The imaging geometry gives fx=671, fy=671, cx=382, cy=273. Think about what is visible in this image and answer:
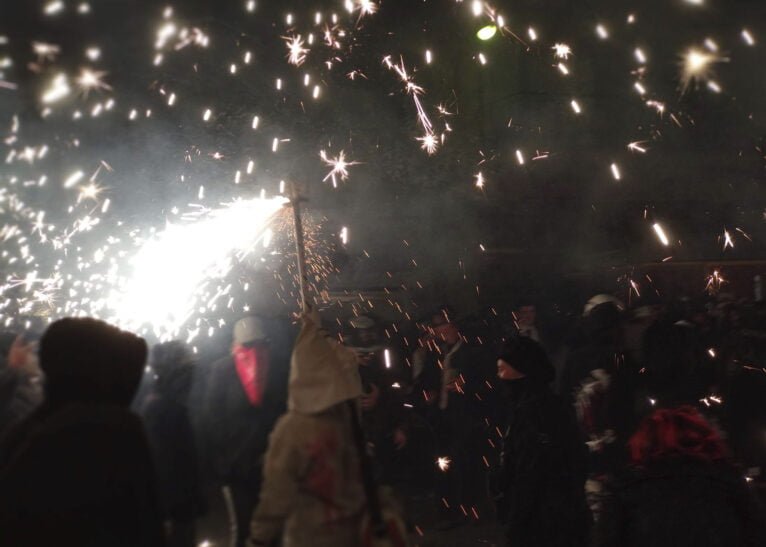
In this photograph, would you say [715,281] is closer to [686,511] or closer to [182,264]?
[182,264]

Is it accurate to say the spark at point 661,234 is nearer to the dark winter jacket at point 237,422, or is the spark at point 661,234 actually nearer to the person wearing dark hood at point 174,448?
the dark winter jacket at point 237,422

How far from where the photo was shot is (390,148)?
30.5 ft

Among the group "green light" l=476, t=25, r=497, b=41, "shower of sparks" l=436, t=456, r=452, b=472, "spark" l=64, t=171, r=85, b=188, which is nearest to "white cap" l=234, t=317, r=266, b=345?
"spark" l=64, t=171, r=85, b=188

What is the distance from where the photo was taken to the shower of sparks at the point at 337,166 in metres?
8.96

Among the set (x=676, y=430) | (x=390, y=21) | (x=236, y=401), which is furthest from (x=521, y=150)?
(x=676, y=430)

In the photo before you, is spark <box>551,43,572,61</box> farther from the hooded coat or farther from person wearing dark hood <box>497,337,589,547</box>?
the hooded coat

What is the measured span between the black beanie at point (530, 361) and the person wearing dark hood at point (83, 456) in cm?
241

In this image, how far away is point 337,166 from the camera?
9406 millimetres

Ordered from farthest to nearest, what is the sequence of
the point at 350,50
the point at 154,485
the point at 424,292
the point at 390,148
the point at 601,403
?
the point at 424,292
the point at 390,148
the point at 350,50
the point at 601,403
the point at 154,485

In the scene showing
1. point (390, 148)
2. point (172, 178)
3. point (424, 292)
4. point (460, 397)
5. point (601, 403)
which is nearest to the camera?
point (601, 403)

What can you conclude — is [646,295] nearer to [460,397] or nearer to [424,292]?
[424,292]

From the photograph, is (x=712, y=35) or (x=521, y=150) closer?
(x=712, y=35)

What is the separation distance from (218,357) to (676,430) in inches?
157

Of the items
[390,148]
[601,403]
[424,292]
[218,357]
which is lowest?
[601,403]
